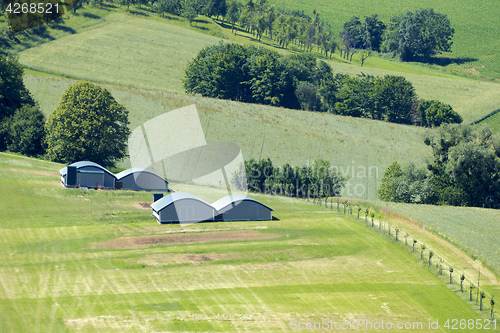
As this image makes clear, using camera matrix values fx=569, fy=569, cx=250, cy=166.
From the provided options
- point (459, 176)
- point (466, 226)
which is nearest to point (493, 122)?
point (459, 176)

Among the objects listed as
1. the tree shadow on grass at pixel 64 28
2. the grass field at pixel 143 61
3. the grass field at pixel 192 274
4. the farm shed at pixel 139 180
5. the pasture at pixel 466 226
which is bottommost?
the grass field at pixel 192 274

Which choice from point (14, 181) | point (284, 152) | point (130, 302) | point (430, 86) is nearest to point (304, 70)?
point (430, 86)

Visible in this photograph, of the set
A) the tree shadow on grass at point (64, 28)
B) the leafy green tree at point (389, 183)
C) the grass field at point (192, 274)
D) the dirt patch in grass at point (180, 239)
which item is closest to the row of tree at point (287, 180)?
the leafy green tree at point (389, 183)

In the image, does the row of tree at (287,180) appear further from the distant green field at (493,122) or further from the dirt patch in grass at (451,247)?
the distant green field at (493,122)

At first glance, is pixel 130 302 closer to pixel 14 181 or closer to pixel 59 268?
pixel 59 268

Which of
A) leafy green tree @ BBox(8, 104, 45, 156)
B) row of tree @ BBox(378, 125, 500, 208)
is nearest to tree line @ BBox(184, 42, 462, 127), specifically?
row of tree @ BBox(378, 125, 500, 208)

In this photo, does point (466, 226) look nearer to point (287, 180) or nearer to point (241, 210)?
point (241, 210)
